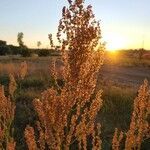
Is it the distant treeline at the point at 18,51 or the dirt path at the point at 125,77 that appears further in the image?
the distant treeline at the point at 18,51

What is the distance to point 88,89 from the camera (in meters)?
3.54

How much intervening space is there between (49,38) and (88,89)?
49 centimetres

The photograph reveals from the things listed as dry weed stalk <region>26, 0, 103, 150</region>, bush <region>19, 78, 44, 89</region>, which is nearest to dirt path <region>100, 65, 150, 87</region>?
bush <region>19, 78, 44, 89</region>

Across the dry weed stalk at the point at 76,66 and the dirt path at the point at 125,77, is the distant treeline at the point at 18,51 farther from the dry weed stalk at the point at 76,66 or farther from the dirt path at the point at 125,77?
the dry weed stalk at the point at 76,66

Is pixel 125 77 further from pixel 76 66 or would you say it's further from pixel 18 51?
pixel 18 51

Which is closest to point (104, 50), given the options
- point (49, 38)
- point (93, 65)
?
point (93, 65)

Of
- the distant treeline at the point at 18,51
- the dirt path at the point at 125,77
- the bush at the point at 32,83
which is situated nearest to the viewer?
the bush at the point at 32,83

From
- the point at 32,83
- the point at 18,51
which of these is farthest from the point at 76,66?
the point at 18,51

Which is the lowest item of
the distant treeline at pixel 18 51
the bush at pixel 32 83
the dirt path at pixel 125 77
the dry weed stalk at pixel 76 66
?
the distant treeline at pixel 18 51

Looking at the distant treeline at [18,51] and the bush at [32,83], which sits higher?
the bush at [32,83]

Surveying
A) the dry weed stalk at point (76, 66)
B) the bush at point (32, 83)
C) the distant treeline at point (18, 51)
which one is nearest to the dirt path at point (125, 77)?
the bush at point (32, 83)

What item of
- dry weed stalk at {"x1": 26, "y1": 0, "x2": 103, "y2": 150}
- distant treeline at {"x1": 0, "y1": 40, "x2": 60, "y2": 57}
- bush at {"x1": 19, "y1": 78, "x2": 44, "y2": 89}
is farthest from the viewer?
distant treeline at {"x1": 0, "y1": 40, "x2": 60, "y2": 57}

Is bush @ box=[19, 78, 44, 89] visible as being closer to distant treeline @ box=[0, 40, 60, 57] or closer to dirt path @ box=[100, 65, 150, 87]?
dirt path @ box=[100, 65, 150, 87]

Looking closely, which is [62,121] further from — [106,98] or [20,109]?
[106,98]
